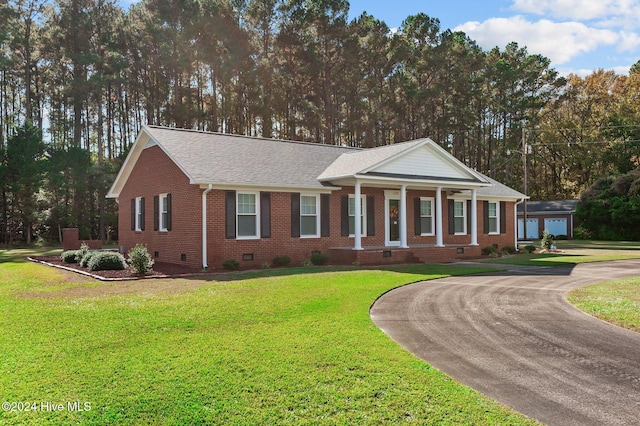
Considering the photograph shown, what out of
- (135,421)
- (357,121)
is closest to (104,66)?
(357,121)

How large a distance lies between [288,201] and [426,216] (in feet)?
25.4

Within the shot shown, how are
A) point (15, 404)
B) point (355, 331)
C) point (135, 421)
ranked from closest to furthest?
point (135, 421) → point (15, 404) → point (355, 331)

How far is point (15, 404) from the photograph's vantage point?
189 inches

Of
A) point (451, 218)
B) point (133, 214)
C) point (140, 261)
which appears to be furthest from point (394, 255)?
point (133, 214)

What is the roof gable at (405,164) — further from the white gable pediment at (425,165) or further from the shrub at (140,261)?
the shrub at (140,261)

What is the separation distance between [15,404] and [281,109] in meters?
39.8

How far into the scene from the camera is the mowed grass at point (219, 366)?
465cm

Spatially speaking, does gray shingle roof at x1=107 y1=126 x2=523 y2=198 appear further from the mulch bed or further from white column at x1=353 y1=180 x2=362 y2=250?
the mulch bed

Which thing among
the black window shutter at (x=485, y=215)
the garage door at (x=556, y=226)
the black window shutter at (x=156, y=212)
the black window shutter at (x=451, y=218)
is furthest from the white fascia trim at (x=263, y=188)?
the garage door at (x=556, y=226)

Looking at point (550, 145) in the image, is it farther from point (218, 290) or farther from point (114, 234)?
point (218, 290)

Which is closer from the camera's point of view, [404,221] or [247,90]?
[404,221]

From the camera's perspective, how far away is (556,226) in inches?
1812

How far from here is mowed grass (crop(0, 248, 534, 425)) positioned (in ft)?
15.3

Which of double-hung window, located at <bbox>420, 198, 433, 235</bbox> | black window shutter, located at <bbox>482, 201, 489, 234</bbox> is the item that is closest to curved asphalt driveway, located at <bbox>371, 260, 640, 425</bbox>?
double-hung window, located at <bbox>420, 198, 433, 235</bbox>
